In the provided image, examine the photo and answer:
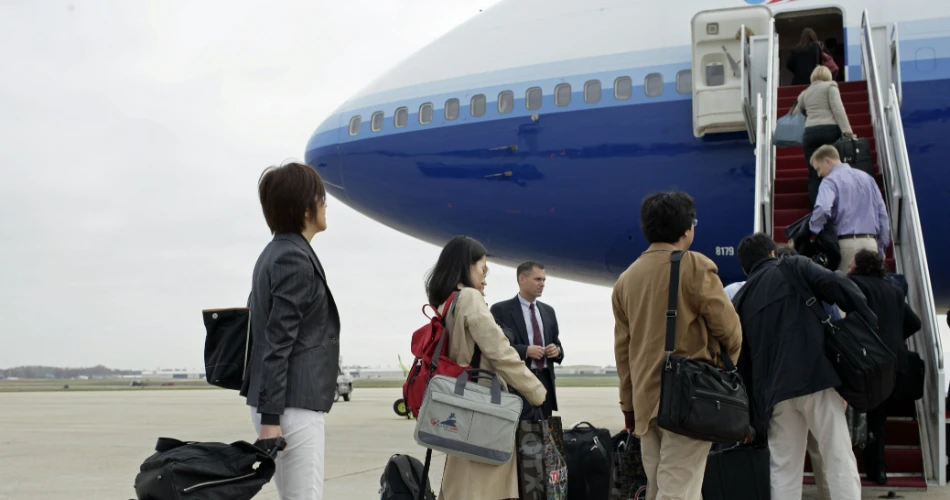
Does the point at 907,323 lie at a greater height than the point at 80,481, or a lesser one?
greater

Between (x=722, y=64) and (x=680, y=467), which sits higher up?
(x=722, y=64)

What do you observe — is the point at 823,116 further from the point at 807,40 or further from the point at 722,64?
the point at 722,64

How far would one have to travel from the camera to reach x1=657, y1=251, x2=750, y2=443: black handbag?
3.40 meters

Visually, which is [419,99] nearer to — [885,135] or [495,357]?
[885,135]

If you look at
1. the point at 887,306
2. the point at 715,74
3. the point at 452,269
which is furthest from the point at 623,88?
the point at 452,269

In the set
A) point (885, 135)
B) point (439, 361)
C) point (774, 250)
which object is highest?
point (885, 135)

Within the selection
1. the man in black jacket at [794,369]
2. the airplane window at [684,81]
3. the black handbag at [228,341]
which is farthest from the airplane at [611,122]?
the black handbag at [228,341]

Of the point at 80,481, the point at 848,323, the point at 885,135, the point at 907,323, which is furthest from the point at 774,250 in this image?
the point at 80,481

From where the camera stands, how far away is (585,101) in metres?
10.1

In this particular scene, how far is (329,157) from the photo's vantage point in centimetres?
1146

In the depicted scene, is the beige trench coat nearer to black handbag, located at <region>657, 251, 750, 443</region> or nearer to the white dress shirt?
black handbag, located at <region>657, 251, 750, 443</region>

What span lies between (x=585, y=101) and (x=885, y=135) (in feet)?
11.2

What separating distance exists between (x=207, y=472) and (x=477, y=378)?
1430 mm

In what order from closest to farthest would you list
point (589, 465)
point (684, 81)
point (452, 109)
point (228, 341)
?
point (228, 341), point (589, 465), point (684, 81), point (452, 109)
